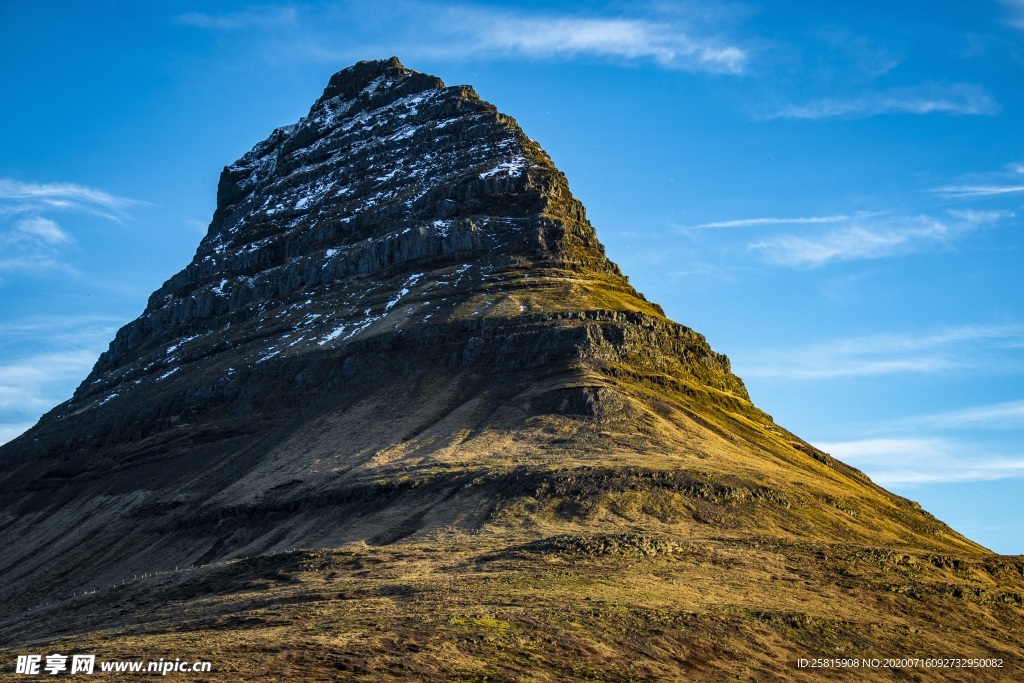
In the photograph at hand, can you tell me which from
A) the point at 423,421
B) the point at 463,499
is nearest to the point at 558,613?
the point at 463,499

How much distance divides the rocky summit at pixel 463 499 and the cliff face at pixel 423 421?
472 mm

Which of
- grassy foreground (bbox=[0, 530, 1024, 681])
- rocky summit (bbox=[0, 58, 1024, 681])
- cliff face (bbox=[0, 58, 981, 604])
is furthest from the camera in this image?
cliff face (bbox=[0, 58, 981, 604])

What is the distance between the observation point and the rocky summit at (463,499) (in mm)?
66812

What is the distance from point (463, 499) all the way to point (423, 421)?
1091 inches

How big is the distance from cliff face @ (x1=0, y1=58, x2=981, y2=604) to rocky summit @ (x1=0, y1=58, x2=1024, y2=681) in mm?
472

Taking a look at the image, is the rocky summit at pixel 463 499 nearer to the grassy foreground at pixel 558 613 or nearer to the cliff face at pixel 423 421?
the grassy foreground at pixel 558 613

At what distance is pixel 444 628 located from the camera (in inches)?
2486

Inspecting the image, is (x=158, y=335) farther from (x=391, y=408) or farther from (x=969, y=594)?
(x=969, y=594)

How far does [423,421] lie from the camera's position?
13188 centimetres

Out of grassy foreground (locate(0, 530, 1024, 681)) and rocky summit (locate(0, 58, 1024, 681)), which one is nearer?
grassy foreground (locate(0, 530, 1024, 681))

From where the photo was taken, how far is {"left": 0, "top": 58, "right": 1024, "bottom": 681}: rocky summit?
2630 inches

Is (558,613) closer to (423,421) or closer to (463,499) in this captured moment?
(463,499)

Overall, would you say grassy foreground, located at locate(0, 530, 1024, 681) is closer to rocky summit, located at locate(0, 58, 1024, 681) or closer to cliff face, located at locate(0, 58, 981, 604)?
rocky summit, located at locate(0, 58, 1024, 681)

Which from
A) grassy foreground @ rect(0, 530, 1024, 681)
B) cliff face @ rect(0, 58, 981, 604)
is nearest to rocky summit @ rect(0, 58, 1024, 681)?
grassy foreground @ rect(0, 530, 1024, 681)
